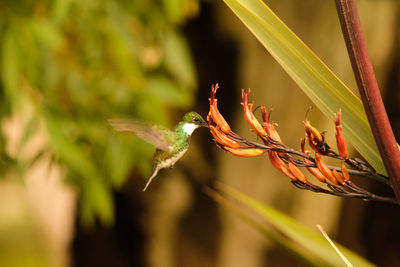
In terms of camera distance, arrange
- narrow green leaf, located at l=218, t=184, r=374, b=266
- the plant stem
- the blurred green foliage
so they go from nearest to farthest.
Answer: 1. the plant stem
2. narrow green leaf, located at l=218, t=184, r=374, b=266
3. the blurred green foliage

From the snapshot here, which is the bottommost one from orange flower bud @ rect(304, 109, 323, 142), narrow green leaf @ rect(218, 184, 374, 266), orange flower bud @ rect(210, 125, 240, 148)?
narrow green leaf @ rect(218, 184, 374, 266)

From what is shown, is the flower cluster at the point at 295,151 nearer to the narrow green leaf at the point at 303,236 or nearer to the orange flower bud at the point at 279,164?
the orange flower bud at the point at 279,164

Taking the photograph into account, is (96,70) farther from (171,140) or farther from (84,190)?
(171,140)

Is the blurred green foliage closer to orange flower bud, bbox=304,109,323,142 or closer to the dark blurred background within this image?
the dark blurred background

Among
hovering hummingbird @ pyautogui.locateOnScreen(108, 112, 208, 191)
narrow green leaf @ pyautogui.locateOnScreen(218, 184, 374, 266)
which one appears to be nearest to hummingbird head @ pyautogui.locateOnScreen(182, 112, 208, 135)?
hovering hummingbird @ pyautogui.locateOnScreen(108, 112, 208, 191)

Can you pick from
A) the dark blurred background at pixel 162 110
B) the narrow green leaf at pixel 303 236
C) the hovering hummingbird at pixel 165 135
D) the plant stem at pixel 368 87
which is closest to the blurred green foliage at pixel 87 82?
the dark blurred background at pixel 162 110

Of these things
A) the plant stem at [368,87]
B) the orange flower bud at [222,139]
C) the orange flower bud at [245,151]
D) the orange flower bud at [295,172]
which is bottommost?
the orange flower bud at [295,172]

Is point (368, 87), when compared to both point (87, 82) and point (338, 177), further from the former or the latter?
point (87, 82)
